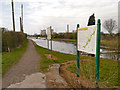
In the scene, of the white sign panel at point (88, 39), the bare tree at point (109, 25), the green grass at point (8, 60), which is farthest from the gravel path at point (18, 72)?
the bare tree at point (109, 25)

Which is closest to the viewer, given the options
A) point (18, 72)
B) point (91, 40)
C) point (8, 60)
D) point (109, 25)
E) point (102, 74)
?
point (91, 40)

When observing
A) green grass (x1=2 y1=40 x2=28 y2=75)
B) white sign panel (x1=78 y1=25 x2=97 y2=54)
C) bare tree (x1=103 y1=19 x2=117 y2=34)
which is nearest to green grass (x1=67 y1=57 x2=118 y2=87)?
white sign panel (x1=78 y1=25 x2=97 y2=54)

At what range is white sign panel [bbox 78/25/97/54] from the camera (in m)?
3.23

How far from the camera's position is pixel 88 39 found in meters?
3.54

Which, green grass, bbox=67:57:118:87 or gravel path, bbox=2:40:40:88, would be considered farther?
gravel path, bbox=2:40:40:88

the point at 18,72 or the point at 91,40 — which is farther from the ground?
the point at 91,40

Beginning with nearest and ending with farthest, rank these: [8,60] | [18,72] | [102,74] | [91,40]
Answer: [91,40] → [102,74] → [18,72] → [8,60]

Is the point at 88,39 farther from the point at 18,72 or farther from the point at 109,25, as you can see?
the point at 109,25

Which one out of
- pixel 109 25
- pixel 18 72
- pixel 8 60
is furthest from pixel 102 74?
pixel 109 25

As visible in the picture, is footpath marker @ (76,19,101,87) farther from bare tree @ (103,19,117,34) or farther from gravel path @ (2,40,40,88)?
bare tree @ (103,19,117,34)

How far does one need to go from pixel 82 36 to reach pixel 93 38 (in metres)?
0.76

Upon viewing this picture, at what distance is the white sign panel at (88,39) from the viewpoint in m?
3.23

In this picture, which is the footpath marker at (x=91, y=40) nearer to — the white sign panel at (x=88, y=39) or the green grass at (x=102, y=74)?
the white sign panel at (x=88, y=39)

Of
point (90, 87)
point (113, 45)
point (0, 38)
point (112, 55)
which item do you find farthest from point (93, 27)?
point (0, 38)
